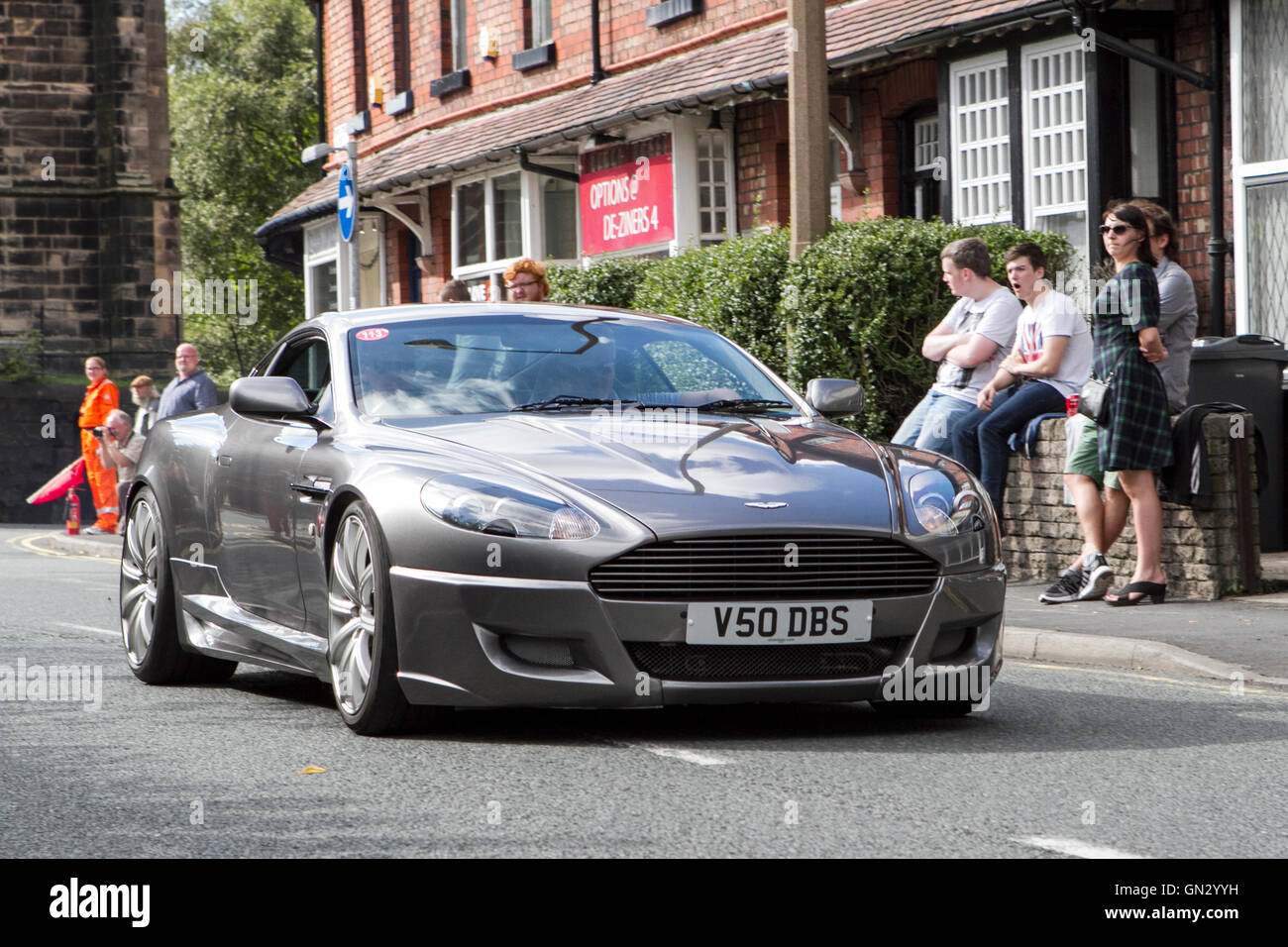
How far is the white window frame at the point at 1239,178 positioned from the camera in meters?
14.5

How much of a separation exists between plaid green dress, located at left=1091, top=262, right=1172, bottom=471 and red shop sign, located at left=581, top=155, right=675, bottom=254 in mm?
11259

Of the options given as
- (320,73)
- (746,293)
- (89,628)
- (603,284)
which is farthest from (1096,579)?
(320,73)

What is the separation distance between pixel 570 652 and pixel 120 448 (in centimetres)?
1738

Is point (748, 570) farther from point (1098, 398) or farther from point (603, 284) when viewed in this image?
point (603, 284)

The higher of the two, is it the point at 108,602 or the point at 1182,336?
the point at 1182,336

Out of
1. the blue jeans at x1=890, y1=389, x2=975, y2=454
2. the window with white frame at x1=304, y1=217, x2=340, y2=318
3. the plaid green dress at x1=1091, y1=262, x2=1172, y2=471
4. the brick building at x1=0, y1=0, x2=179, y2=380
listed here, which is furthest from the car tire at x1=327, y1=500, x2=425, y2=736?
the brick building at x1=0, y1=0, x2=179, y2=380

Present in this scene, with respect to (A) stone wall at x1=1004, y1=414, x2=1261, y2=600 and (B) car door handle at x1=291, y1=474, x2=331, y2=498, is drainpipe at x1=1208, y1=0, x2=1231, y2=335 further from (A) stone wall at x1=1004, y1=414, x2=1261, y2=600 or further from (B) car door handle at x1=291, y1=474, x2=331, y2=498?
(B) car door handle at x1=291, y1=474, x2=331, y2=498

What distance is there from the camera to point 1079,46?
15.6 meters

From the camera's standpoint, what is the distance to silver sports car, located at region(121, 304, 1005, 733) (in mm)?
6332
